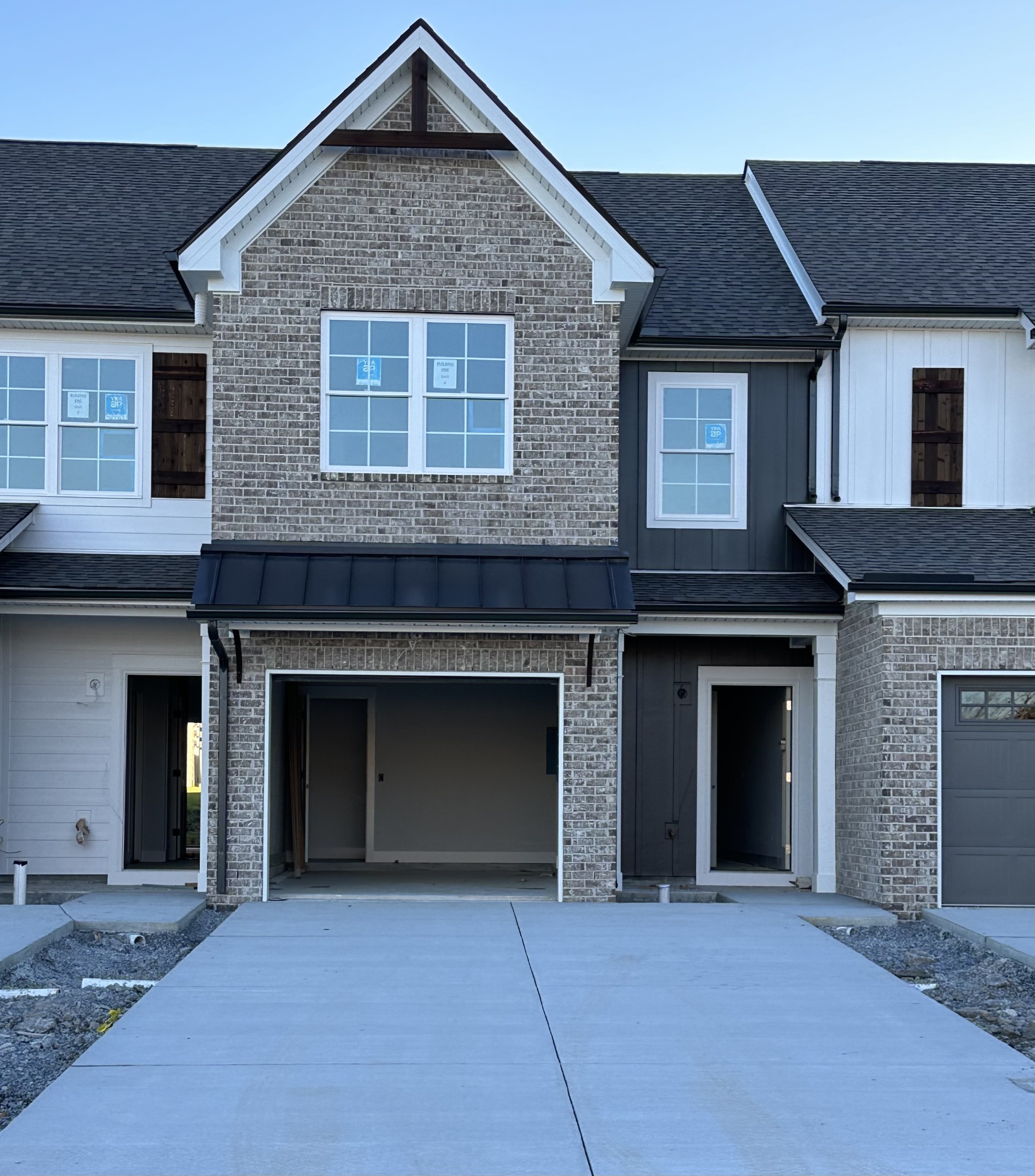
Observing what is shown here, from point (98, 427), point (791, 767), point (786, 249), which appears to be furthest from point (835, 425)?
point (98, 427)

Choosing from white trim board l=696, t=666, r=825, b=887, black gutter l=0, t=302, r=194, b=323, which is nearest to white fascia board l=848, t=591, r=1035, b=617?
white trim board l=696, t=666, r=825, b=887

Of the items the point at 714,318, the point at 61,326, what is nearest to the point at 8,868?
the point at 61,326

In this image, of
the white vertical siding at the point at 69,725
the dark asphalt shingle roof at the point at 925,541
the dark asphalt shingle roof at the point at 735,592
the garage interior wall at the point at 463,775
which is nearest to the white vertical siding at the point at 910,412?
the dark asphalt shingle roof at the point at 925,541

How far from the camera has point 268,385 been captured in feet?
46.1

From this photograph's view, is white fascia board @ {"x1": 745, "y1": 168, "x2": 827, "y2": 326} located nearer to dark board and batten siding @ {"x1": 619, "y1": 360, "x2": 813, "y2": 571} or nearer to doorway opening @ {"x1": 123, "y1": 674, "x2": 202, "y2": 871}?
dark board and batten siding @ {"x1": 619, "y1": 360, "x2": 813, "y2": 571}

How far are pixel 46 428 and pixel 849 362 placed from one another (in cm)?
866

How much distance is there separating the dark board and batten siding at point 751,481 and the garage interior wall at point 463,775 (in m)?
3.64

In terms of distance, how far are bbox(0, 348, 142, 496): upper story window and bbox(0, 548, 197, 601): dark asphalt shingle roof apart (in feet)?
2.45

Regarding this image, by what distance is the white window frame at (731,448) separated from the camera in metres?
16.0

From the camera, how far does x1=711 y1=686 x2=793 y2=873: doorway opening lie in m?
16.8

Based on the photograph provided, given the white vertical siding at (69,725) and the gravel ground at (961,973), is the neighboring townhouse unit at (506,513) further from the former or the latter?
the gravel ground at (961,973)

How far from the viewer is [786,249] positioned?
17.5 metres

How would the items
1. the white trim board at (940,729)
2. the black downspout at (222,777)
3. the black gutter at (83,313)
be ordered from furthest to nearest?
the black gutter at (83,313), the white trim board at (940,729), the black downspout at (222,777)

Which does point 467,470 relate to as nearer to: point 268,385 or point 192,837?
point 268,385
